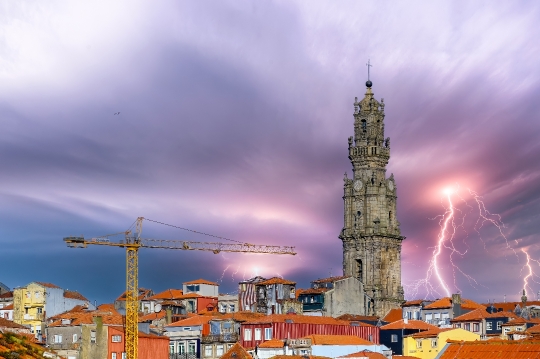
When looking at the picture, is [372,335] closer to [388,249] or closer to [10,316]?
[388,249]

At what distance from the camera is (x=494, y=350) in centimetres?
7156

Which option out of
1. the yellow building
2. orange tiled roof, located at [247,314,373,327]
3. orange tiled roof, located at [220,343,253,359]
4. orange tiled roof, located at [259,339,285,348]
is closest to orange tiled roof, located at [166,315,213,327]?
orange tiled roof, located at [247,314,373,327]

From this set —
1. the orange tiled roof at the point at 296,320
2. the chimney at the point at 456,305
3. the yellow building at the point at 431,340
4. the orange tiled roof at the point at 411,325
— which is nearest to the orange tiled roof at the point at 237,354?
the orange tiled roof at the point at 296,320

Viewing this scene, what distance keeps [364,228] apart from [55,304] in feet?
191

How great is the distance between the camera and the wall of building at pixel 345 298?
133 meters

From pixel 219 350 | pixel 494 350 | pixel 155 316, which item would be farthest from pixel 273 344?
pixel 494 350

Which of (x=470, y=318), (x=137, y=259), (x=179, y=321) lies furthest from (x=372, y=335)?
(x=137, y=259)

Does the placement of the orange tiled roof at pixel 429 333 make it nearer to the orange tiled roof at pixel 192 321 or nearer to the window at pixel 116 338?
the orange tiled roof at pixel 192 321

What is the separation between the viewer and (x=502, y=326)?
110 m

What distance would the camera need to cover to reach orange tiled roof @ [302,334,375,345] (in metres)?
100

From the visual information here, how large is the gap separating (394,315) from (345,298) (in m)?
9.97

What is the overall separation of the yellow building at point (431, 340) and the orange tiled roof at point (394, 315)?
29.0 metres

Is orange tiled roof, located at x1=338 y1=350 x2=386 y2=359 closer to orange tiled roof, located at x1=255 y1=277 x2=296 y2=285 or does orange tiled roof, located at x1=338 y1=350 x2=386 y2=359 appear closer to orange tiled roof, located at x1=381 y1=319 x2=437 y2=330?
orange tiled roof, located at x1=381 y1=319 x2=437 y2=330

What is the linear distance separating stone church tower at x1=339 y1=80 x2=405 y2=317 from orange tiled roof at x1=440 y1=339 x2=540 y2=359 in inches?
3029
